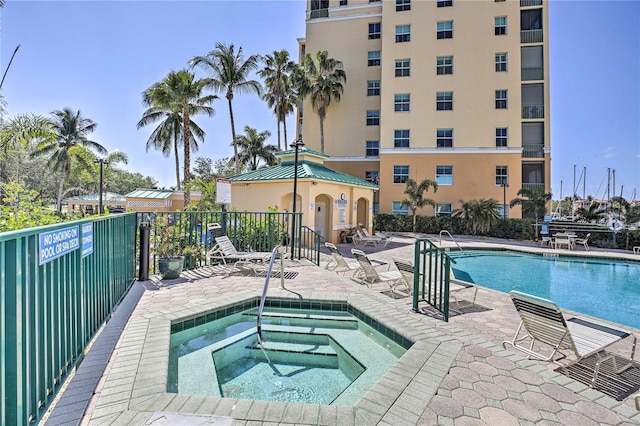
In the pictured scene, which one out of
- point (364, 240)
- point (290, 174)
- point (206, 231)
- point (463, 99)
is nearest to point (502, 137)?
point (463, 99)

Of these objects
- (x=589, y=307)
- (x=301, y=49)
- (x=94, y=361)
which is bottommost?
(x=589, y=307)

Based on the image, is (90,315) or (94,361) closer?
(94,361)

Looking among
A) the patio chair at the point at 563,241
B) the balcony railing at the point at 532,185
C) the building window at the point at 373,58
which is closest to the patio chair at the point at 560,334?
the patio chair at the point at 563,241

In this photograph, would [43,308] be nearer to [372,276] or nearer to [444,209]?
[372,276]

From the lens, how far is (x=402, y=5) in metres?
26.6

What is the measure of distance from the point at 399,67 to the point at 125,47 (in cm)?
2053

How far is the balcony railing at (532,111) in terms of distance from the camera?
996 inches

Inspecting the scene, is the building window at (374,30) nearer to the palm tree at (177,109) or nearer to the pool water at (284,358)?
the palm tree at (177,109)

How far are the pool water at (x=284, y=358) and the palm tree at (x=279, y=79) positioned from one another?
26656mm

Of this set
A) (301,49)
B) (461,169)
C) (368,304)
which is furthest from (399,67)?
(368,304)

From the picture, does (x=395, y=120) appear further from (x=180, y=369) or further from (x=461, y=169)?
(x=180, y=369)

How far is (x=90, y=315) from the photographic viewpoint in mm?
3668

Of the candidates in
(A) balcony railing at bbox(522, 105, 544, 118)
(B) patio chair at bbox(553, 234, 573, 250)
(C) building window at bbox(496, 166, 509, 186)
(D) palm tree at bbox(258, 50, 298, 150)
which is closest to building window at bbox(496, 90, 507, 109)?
(A) balcony railing at bbox(522, 105, 544, 118)

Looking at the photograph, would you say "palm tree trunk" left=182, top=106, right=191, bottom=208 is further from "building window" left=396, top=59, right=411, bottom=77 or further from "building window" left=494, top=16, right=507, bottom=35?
"building window" left=494, top=16, right=507, bottom=35
